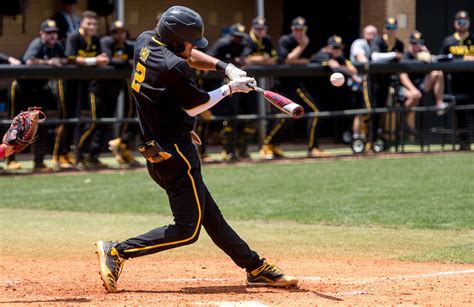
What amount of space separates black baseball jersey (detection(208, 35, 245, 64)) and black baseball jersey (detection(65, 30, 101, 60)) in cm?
167

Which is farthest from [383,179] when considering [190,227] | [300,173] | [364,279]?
Answer: [190,227]

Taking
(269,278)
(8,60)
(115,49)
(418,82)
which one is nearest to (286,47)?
(418,82)

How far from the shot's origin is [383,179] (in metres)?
12.5

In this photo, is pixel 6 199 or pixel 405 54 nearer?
pixel 6 199

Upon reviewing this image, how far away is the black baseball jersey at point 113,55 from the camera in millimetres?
13906

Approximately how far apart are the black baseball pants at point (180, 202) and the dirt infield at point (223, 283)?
0.30 metres

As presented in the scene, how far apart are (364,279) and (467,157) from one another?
8.29 m

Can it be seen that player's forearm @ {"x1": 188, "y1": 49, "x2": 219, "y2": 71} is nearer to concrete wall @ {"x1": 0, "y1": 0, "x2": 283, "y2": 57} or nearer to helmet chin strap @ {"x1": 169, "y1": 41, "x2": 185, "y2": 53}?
helmet chin strap @ {"x1": 169, "y1": 41, "x2": 185, "y2": 53}

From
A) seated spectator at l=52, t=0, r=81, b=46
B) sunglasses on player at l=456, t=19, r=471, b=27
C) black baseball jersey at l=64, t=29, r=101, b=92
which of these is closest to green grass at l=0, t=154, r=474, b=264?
black baseball jersey at l=64, t=29, r=101, b=92

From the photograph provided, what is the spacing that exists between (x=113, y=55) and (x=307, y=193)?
3.93 m

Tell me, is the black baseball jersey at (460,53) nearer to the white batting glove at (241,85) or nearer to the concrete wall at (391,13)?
the concrete wall at (391,13)

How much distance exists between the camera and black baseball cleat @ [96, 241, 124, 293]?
6.26m

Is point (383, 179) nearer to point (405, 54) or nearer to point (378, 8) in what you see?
point (405, 54)

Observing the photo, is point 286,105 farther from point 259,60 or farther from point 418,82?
point 418,82
